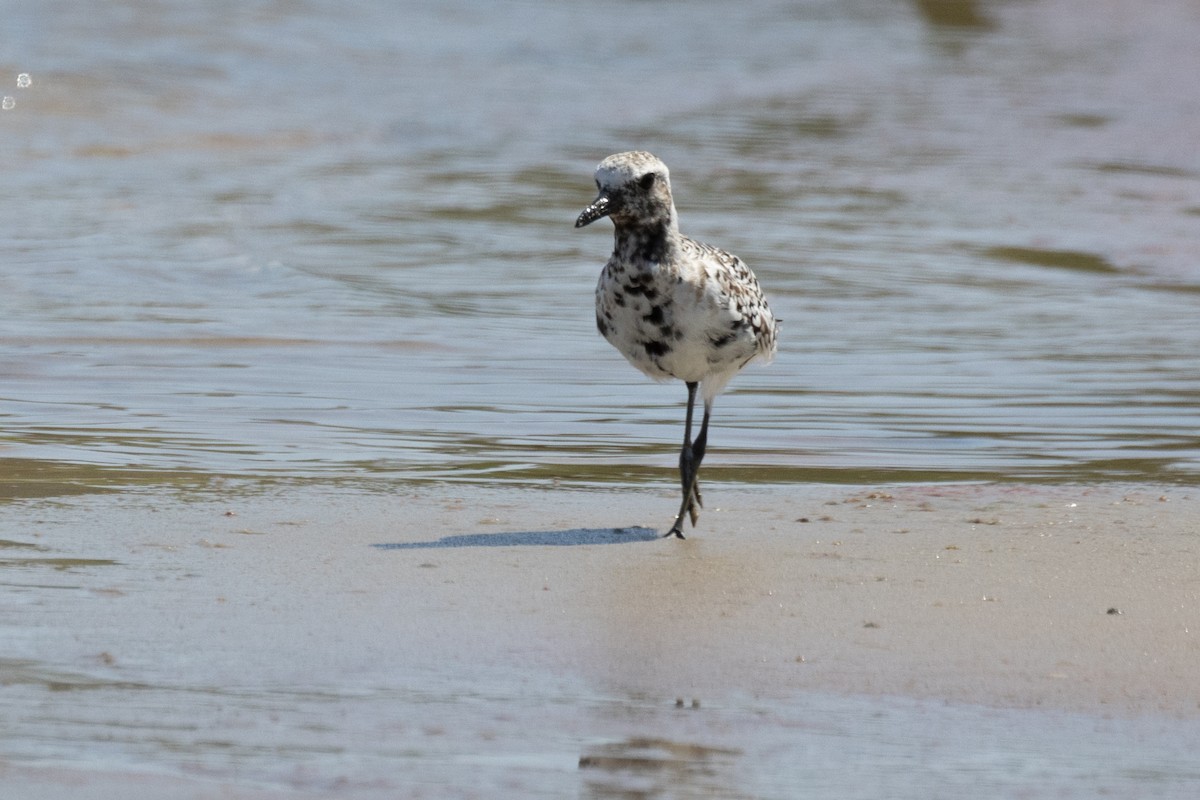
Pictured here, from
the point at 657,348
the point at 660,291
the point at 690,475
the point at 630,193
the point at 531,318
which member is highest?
the point at 630,193

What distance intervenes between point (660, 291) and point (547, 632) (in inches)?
67.1

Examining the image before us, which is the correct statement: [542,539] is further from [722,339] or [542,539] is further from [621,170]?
[621,170]

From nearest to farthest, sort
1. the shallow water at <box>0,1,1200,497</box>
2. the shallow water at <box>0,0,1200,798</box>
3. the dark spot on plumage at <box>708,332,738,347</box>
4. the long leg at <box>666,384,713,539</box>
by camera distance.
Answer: the shallow water at <box>0,0,1200,798</box> < the long leg at <box>666,384,713,539</box> < the dark spot on plumage at <box>708,332,738,347</box> < the shallow water at <box>0,1,1200,497</box>

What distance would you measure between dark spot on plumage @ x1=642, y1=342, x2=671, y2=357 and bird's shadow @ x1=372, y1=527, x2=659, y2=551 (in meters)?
→ 0.60

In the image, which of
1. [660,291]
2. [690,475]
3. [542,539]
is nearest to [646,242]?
[660,291]

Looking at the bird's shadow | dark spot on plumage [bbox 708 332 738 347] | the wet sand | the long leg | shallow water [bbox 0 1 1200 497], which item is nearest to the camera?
the wet sand

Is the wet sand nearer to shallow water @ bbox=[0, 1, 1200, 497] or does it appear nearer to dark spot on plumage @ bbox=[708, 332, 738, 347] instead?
dark spot on plumage @ bbox=[708, 332, 738, 347]

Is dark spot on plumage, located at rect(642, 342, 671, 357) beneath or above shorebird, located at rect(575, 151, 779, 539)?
beneath

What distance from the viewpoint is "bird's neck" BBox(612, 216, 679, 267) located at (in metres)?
6.60

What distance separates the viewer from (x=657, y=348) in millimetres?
6668

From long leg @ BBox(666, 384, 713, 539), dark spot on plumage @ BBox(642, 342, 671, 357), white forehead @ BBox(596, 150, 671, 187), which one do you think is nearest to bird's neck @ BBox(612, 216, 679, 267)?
white forehead @ BBox(596, 150, 671, 187)

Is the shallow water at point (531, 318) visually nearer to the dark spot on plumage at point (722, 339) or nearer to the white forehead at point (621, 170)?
the dark spot on plumage at point (722, 339)

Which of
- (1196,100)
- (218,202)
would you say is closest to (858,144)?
(1196,100)

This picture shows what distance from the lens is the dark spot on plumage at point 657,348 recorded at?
665cm
